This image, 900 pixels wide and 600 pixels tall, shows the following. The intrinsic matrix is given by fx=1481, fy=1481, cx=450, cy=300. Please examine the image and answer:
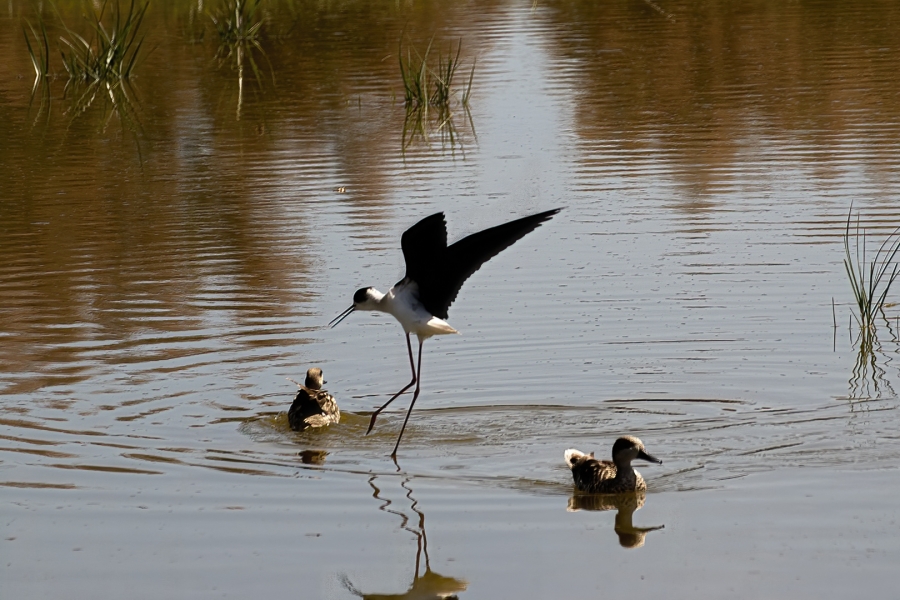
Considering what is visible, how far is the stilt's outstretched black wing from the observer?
673 centimetres

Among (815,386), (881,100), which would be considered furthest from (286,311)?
(881,100)

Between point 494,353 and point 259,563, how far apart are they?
3.25 m

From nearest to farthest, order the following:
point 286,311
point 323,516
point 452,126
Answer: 1. point 323,516
2. point 286,311
3. point 452,126

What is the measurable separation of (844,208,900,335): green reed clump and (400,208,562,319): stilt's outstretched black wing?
2359 millimetres

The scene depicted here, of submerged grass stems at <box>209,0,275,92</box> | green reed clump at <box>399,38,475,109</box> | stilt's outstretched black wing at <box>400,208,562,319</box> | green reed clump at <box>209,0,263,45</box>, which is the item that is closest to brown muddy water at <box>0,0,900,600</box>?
green reed clump at <box>399,38,475,109</box>

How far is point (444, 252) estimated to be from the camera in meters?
6.96

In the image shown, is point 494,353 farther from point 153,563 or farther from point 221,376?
point 153,563

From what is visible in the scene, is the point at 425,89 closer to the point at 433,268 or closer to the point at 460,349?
the point at 460,349

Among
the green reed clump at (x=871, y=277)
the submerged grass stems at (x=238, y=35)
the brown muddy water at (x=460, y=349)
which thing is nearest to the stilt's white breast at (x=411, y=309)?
the brown muddy water at (x=460, y=349)

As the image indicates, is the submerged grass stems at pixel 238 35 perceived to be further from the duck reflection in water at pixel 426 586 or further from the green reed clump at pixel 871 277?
the duck reflection in water at pixel 426 586

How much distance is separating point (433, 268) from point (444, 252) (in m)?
0.18

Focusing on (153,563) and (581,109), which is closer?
(153,563)

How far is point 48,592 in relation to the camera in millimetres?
5809

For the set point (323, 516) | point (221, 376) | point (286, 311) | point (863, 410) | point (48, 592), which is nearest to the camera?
point (48, 592)
